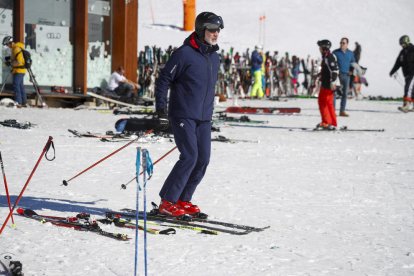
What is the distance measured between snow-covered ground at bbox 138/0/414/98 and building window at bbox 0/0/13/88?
28.6 meters

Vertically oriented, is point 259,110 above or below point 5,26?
below

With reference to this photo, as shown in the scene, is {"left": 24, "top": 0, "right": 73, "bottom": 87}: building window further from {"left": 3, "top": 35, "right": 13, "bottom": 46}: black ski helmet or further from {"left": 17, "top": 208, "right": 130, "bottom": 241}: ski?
{"left": 17, "top": 208, "right": 130, "bottom": 241}: ski

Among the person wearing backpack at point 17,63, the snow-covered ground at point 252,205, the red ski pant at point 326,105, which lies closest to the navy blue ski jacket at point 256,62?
the person wearing backpack at point 17,63

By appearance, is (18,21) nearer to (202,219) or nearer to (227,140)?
(227,140)

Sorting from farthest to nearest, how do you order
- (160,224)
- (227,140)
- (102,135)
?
(102,135) < (227,140) < (160,224)

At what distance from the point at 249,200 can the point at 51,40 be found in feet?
50.5

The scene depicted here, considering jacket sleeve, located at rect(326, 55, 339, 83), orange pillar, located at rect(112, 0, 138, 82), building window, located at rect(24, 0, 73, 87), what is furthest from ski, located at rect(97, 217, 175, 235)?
orange pillar, located at rect(112, 0, 138, 82)

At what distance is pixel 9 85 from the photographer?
2153 centimetres

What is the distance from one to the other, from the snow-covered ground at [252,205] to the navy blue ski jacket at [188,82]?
956 millimetres

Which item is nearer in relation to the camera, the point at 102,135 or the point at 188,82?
the point at 188,82

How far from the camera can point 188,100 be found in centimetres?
667

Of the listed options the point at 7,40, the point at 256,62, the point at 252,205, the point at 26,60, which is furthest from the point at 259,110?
the point at 252,205

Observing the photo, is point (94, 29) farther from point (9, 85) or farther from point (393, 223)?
point (393, 223)

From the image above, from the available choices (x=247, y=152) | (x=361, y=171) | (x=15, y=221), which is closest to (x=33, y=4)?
(x=247, y=152)
